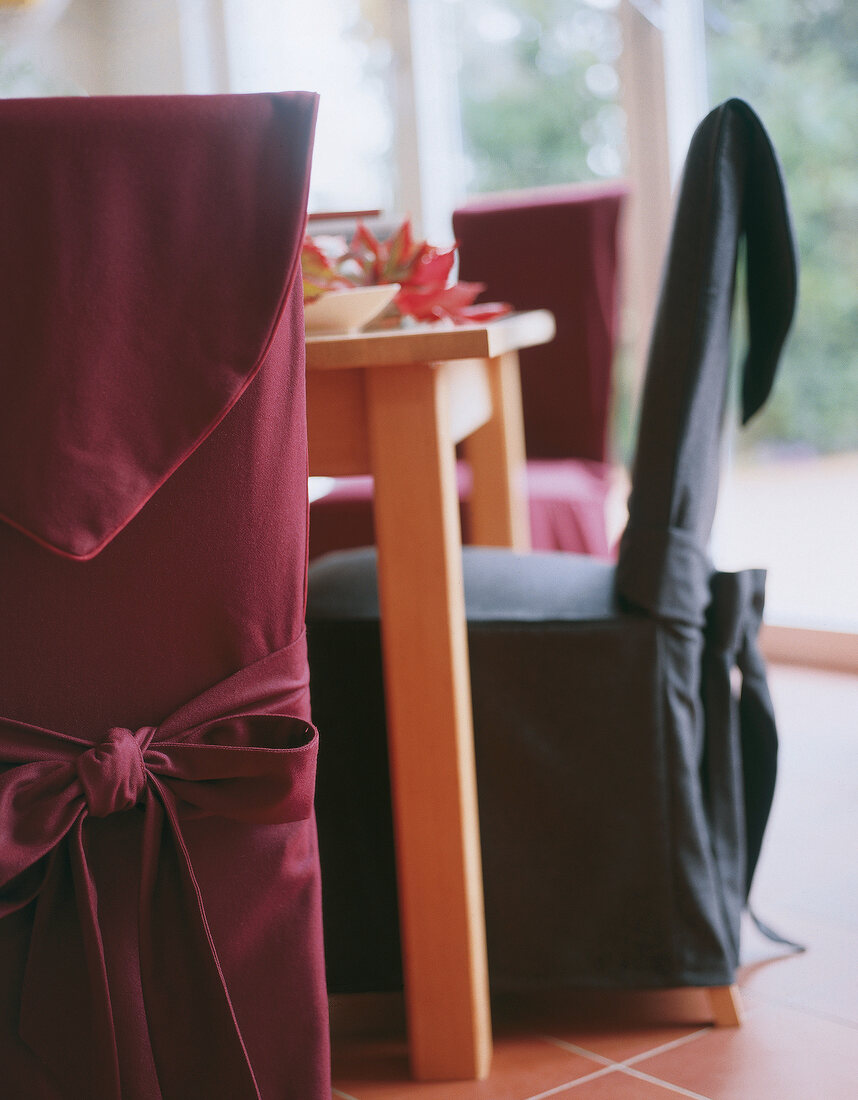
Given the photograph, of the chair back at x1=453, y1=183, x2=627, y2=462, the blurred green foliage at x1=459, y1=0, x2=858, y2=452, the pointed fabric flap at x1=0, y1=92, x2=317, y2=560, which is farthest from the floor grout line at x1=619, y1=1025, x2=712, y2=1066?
the blurred green foliage at x1=459, y1=0, x2=858, y2=452

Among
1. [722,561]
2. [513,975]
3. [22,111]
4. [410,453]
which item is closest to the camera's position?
[22,111]

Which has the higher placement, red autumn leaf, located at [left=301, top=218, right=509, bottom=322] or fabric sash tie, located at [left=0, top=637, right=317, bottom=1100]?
red autumn leaf, located at [left=301, top=218, right=509, bottom=322]

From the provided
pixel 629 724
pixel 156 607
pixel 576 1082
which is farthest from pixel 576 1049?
pixel 156 607

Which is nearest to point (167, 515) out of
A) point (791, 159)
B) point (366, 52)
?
point (791, 159)

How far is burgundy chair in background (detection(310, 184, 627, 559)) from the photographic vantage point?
2.24 m

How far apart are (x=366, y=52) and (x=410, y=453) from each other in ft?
8.86

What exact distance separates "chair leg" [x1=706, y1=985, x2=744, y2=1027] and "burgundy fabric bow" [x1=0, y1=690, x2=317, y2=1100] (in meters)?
0.61

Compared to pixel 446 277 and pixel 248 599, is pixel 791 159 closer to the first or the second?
pixel 446 277

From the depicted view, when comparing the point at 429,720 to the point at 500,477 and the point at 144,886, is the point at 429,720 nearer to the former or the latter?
the point at 144,886

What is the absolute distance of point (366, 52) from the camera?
11.3ft

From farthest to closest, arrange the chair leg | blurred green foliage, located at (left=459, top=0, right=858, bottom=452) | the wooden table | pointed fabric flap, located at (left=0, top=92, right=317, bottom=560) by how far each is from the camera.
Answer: blurred green foliage, located at (left=459, top=0, right=858, bottom=452) < the chair leg < the wooden table < pointed fabric flap, located at (left=0, top=92, right=317, bottom=560)

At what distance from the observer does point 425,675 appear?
1147 millimetres

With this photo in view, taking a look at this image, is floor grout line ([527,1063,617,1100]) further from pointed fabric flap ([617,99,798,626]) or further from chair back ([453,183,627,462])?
chair back ([453,183,627,462])

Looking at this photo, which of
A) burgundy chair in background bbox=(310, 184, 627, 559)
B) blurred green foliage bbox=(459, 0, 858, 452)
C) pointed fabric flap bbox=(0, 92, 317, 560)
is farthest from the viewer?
blurred green foliage bbox=(459, 0, 858, 452)
